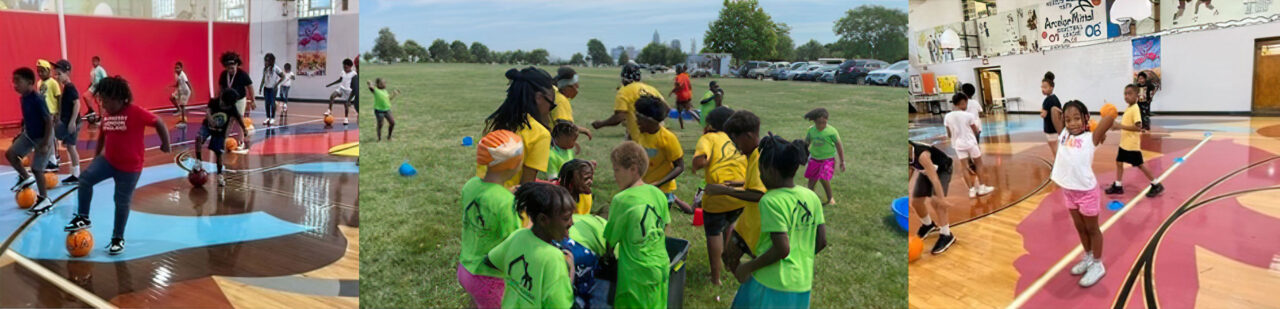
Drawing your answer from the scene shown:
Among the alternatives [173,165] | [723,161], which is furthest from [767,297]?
[173,165]

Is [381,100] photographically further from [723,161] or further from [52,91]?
[52,91]

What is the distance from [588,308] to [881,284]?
65.9 inches

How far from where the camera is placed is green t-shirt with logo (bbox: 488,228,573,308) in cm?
264

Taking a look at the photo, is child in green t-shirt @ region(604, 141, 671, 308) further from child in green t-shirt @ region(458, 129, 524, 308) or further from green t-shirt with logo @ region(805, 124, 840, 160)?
green t-shirt with logo @ region(805, 124, 840, 160)

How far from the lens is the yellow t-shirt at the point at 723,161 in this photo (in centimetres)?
334

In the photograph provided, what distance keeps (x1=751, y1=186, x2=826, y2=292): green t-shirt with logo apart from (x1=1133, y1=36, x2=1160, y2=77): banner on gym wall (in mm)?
3085

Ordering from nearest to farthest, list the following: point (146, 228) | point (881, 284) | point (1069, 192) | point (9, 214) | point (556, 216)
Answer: point (556, 216) < point (881, 284) < point (1069, 192) < point (146, 228) < point (9, 214)

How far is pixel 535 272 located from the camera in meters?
2.65

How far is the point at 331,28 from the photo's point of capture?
5.37 metres

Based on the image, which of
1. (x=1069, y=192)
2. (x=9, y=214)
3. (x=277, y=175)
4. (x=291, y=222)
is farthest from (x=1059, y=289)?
(x=9, y=214)

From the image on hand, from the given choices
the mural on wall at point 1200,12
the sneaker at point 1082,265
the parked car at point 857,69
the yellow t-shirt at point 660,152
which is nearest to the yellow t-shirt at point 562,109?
the yellow t-shirt at point 660,152

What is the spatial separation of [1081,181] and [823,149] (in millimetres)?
1852

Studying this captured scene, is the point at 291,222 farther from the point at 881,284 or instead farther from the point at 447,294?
the point at 881,284

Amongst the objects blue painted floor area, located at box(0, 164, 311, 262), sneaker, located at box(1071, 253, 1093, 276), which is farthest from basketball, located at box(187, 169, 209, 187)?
sneaker, located at box(1071, 253, 1093, 276)
